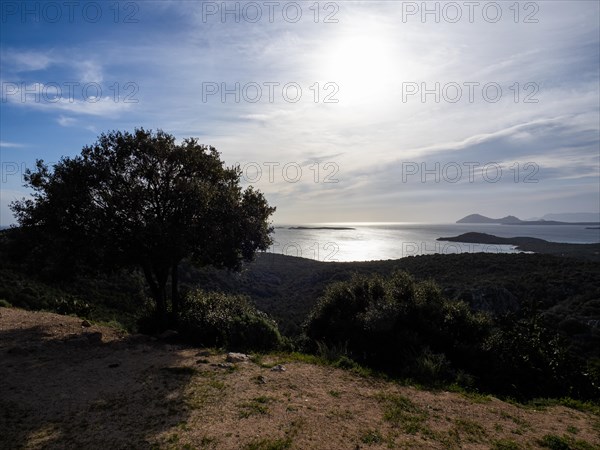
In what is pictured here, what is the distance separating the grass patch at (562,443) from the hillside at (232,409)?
0.10ft

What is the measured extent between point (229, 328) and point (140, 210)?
535 cm

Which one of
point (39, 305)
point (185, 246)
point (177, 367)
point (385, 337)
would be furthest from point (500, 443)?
point (39, 305)

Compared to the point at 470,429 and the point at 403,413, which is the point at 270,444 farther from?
the point at 470,429

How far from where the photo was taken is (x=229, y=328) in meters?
12.4

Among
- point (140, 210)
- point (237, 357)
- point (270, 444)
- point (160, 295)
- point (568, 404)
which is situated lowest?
point (568, 404)

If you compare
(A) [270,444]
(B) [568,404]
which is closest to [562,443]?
(B) [568,404]

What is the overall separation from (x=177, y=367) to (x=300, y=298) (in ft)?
108

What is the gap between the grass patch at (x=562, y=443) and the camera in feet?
20.5

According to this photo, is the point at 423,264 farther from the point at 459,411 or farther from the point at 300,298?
the point at 459,411

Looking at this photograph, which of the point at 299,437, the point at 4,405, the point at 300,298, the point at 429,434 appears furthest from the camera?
the point at 300,298

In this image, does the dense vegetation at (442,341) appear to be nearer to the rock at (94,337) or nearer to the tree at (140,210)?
the tree at (140,210)

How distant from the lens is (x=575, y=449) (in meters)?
6.18

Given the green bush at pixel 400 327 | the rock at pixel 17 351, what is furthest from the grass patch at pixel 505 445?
the rock at pixel 17 351

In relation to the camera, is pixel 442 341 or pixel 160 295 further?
pixel 160 295
